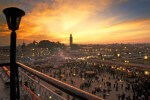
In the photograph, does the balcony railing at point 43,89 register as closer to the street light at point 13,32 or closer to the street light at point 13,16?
the street light at point 13,32

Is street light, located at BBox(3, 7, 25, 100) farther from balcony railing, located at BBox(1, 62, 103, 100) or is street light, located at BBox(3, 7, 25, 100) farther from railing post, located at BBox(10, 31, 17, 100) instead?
balcony railing, located at BBox(1, 62, 103, 100)

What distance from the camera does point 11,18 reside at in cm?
341

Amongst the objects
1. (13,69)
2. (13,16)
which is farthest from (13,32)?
(13,69)

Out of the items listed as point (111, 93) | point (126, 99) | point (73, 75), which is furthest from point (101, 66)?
point (126, 99)

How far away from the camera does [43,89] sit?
10.3ft

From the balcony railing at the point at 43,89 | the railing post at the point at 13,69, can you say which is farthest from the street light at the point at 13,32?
the balcony railing at the point at 43,89

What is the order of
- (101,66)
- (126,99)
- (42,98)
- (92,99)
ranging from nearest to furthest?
(92,99), (42,98), (126,99), (101,66)

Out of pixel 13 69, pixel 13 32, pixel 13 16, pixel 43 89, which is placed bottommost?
pixel 43 89

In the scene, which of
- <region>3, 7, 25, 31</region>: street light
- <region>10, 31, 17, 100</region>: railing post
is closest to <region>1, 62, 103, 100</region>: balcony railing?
<region>10, 31, 17, 100</region>: railing post

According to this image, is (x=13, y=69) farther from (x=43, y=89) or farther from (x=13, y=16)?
(x=13, y=16)

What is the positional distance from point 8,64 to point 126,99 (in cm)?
1990

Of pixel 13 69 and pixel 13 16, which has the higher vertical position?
pixel 13 16

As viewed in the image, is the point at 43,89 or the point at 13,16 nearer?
the point at 43,89

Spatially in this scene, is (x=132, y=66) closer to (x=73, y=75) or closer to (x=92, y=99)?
(x=73, y=75)
